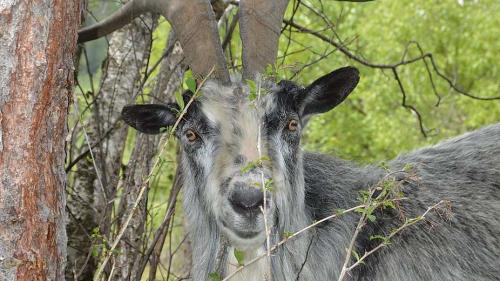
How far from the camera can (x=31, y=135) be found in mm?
3859

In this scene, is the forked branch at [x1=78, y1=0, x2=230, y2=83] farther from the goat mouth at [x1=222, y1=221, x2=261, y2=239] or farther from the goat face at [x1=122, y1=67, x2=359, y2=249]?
the goat mouth at [x1=222, y1=221, x2=261, y2=239]

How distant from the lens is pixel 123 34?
831 centimetres

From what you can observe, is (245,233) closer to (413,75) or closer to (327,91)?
(327,91)

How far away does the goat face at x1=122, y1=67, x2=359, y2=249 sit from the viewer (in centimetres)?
460

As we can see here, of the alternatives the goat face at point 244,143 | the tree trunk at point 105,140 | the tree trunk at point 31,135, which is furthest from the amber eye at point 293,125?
the tree trunk at point 105,140

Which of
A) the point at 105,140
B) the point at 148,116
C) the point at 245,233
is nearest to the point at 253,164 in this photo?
the point at 245,233

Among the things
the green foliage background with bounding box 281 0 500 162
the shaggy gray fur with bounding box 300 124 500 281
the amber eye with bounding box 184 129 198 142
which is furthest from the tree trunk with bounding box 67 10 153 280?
A: the green foliage background with bounding box 281 0 500 162

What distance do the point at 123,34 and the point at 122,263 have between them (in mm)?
2660

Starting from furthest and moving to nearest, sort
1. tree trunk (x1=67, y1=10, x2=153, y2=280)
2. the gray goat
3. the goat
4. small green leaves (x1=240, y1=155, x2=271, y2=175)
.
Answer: tree trunk (x1=67, y1=10, x2=153, y2=280)
the goat
the gray goat
small green leaves (x1=240, y1=155, x2=271, y2=175)

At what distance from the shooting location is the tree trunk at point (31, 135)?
3.79 meters

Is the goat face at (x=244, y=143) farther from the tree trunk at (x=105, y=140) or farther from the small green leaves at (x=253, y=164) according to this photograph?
the tree trunk at (x=105, y=140)

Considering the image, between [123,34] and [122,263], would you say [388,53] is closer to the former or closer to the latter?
[123,34]

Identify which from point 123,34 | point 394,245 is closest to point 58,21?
point 394,245

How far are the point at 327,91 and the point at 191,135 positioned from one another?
973 millimetres
